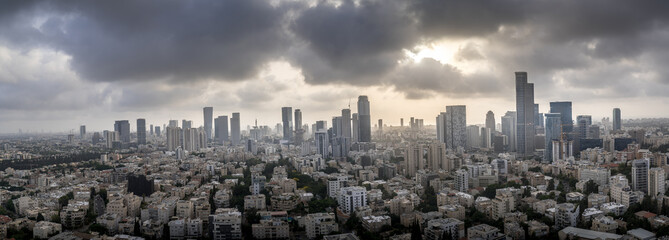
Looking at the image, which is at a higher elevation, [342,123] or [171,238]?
[342,123]

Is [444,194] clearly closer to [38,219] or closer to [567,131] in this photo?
[38,219]

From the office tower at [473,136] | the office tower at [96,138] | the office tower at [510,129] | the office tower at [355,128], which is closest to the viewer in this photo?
the office tower at [510,129]

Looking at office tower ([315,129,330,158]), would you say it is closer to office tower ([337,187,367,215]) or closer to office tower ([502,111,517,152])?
office tower ([502,111,517,152])

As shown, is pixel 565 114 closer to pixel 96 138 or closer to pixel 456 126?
pixel 456 126

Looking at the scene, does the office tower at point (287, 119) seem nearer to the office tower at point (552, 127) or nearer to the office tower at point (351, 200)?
the office tower at point (552, 127)

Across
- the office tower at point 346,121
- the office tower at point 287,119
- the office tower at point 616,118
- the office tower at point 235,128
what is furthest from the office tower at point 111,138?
the office tower at point 616,118

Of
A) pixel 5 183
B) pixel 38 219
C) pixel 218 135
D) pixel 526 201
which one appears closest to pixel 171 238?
pixel 38 219

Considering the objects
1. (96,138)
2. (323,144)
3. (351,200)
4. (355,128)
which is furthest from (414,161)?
(96,138)
